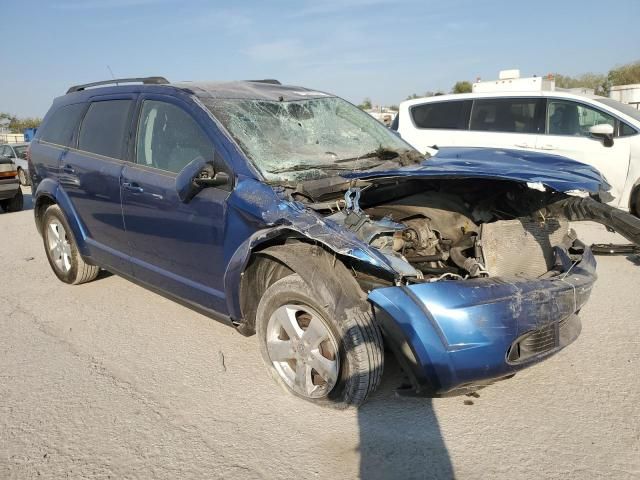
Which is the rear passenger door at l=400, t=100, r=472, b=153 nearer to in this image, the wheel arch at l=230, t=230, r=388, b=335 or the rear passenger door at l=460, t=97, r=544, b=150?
the rear passenger door at l=460, t=97, r=544, b=150

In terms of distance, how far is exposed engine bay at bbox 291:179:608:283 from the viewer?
312 cm

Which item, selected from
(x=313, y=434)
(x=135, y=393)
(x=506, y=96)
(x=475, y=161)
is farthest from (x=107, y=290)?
(x=506, y=96)

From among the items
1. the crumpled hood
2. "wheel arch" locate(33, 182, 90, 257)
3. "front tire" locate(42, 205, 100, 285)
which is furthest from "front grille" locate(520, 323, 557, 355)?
"front tire" locate(42, 205, 100, 285)

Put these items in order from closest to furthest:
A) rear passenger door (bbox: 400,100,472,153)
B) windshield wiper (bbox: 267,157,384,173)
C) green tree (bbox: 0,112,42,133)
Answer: windshield wiper (bbox: 267,157,384,173) → rear passenger door (bbox: 400,100,472,153) → green tree (bbox: 0,112,42,133)

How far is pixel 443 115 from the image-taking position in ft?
28.7

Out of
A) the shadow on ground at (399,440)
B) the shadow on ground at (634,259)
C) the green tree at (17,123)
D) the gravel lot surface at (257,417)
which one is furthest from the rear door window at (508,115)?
the green tree at (17,123)

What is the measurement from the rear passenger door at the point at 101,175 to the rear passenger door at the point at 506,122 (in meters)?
5.68

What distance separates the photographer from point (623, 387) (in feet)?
10.5

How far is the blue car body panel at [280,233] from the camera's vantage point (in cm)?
256

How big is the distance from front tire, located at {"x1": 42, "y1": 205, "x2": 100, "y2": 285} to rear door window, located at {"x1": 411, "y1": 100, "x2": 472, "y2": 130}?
19.1 ft

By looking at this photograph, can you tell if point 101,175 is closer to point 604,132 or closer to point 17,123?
point 604,132

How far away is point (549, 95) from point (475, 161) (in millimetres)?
5046

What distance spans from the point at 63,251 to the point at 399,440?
13.5 feet

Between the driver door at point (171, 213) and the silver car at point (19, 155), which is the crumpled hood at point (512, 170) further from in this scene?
the silver car at point (19, 155)
